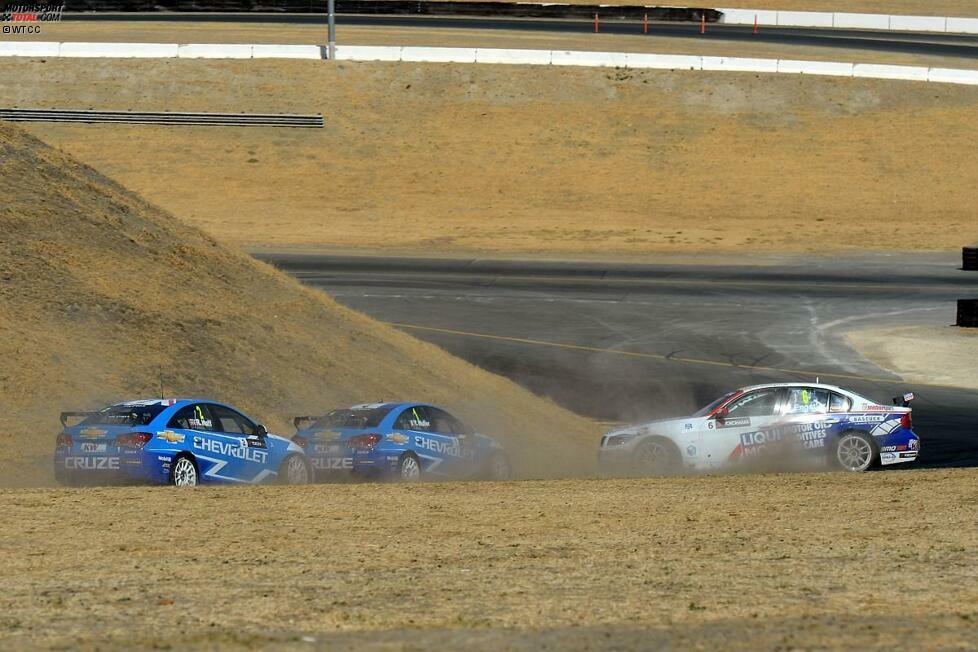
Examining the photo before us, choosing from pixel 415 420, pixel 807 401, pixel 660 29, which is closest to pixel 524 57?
pixel 660 29

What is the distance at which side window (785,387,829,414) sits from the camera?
20.1 metres

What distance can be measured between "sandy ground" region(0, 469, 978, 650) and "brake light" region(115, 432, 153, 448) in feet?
2.85

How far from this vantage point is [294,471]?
18.8 metres

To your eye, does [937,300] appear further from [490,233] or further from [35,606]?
[35,606]

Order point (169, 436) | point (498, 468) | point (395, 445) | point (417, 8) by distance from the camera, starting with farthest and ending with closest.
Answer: point (417, 8) → point (498, 468) → point (395, 445) → point (169, 436)

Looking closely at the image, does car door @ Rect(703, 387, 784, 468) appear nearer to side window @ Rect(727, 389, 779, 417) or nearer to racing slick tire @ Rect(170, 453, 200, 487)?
side window @ Rect(727, 389, 779, 417)

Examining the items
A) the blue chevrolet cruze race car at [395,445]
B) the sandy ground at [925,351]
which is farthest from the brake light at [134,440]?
the sandy ground at [925,351]

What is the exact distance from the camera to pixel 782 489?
16234mm

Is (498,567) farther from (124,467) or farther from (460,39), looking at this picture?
(460,39)

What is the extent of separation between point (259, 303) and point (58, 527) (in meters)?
13.5

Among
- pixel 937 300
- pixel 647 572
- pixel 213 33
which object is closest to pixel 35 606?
pixel 647 572

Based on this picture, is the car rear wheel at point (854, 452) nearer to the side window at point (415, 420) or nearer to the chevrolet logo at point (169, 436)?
the side window at point (415, 420)

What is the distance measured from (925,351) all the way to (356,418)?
1720 cm

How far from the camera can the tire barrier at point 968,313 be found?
3419 cm
